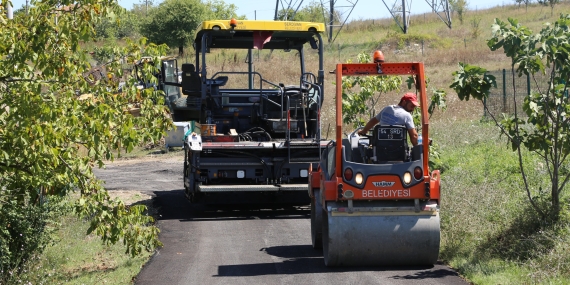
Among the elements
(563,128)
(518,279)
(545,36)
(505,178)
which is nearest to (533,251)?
(518,279)

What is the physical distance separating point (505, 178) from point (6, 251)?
7867 mm

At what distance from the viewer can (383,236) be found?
848cm

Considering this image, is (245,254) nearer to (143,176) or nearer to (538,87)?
(538,87)

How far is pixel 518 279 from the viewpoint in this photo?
25.6ft

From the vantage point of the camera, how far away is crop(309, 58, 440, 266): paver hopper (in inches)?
334

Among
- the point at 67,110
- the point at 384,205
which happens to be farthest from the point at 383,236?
the point at 67,110

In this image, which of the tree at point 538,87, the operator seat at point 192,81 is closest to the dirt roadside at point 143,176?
the operator seat at point 192,81

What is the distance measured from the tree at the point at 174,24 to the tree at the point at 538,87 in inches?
1814

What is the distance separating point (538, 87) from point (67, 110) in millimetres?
5373

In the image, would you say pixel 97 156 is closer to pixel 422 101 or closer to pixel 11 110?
pixel 11 110

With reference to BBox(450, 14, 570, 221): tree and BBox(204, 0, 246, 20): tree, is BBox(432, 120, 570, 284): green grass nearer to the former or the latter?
BBox(450, 14, 570, 221): tree

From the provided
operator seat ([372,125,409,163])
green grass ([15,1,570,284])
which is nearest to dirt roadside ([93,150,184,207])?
green grass ([15,1,570,284])

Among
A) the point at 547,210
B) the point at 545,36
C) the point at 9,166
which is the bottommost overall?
the point at 547,210

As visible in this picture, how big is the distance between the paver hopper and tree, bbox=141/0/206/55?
1838 inches
